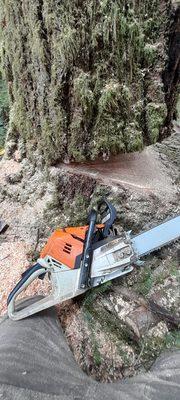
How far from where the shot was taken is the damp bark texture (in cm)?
186

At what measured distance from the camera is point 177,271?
183 centimetres

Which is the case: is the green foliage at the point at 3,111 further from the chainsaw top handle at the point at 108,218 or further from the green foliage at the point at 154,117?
the chainsaw top handle at the point at 108,218

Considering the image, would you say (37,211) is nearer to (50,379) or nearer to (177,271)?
(177,271)

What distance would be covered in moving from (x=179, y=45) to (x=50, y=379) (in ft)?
5.81

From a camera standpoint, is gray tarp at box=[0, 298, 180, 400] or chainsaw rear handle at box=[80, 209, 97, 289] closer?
gray tarp at box=[0, 298, 180, 400]

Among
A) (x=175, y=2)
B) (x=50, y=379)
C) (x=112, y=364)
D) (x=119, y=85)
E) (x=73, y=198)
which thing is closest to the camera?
(x=50, y=379)

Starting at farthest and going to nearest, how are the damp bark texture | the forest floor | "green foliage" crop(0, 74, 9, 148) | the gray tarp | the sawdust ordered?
"green foliage" crop(0, 74, 9, 148)
the sawdust
the damp bark texture
the forest floor
the gray tarp

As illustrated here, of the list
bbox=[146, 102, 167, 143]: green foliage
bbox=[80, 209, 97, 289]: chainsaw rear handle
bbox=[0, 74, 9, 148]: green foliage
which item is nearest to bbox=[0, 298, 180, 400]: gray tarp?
bbox=[80, 209, 97, 289]: chainsaw rear handle

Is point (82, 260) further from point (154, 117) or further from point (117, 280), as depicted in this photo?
point (154, 117)

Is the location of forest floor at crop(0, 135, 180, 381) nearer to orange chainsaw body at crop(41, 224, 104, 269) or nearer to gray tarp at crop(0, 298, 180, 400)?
gray tarp at crop(0, 298, 180, 400)

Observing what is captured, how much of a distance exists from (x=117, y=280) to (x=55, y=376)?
64cm

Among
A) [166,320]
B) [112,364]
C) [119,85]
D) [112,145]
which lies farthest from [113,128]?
[112,364]

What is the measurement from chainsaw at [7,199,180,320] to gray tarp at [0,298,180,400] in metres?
0.18

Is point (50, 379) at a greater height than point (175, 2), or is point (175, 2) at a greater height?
point (175, 2)
